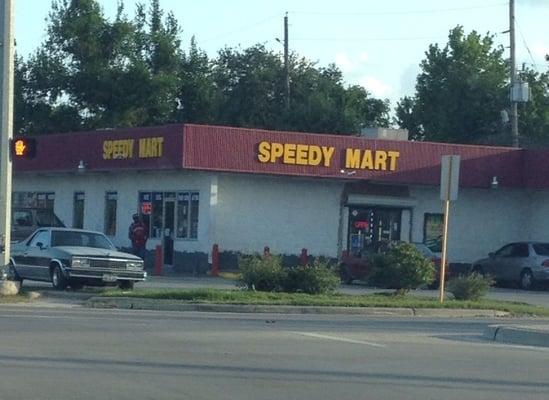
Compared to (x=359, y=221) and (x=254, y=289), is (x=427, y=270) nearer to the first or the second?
(x=254, y=289)

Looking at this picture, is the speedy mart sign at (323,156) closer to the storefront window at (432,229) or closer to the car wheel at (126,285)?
the storefront window at (432,229)

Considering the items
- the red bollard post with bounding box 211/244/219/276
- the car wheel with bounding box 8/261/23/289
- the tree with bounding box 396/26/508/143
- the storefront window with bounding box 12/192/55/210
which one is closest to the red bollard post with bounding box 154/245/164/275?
the red bollard post with bounding box 211/244/219/276

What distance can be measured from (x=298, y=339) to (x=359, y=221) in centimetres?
2471

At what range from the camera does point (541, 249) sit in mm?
41219

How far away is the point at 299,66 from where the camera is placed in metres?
76.8

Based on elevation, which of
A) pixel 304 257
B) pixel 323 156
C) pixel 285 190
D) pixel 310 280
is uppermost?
pixel 323 156

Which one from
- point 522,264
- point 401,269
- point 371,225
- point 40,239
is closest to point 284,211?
point 371,225

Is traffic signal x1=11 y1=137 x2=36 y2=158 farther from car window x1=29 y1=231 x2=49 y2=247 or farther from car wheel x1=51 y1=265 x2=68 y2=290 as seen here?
car window x1=29 y1=231 x2=49 y2=247

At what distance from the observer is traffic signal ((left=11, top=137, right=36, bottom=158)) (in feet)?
87.5

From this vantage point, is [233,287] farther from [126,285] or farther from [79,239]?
[79,239]

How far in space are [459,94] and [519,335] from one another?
5645 centimetres

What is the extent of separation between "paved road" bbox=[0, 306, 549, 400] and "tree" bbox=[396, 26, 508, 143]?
172ft

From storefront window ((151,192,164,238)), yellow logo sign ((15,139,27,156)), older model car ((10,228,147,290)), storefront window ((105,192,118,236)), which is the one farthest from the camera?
storefront window ((105,192,118,236))

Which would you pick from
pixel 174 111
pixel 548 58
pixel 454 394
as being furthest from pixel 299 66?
pixel 454 394
